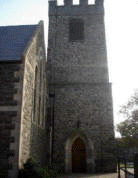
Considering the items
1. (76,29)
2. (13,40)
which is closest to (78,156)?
(13,40)

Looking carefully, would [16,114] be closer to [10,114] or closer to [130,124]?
[10,114]

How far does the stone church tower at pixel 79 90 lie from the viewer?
50.7 ft

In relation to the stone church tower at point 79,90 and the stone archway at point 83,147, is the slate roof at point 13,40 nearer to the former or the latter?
the stone church tower at point 79,90

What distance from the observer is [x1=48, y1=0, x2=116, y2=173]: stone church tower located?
1545 centimetres

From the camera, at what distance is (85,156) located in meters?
15.6

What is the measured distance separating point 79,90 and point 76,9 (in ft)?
27.3

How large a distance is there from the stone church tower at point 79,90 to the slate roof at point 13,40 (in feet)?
16.0

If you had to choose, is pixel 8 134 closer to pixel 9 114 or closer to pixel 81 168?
pixel 9 114

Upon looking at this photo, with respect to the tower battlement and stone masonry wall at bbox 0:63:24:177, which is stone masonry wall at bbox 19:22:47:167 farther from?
the tower battlement

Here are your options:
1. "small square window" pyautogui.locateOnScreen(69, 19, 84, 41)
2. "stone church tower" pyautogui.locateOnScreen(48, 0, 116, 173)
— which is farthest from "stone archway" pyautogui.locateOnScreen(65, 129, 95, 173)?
"small square window" pyautogui.locateOnScreen(69, 19, 84, 41)

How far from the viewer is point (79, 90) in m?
17.0

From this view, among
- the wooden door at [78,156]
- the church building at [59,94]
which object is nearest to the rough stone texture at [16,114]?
the church building at [59,94]

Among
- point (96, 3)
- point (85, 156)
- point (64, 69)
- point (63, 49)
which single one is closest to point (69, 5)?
point (96, 3)

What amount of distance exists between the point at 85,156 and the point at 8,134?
8293 mm
